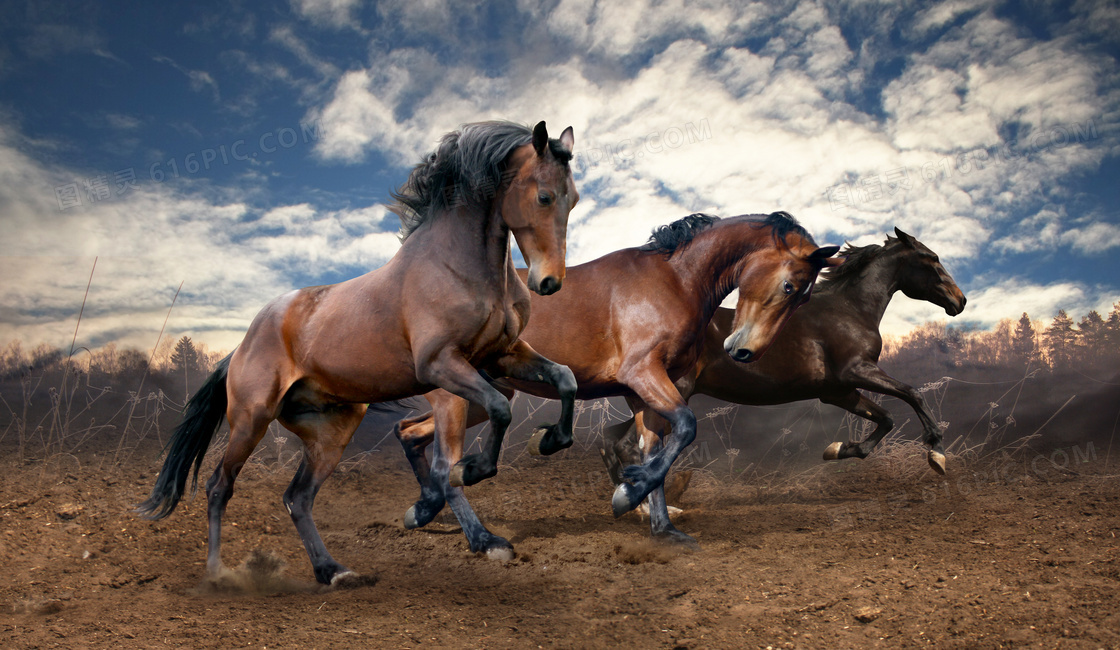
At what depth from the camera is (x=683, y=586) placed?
380 cm

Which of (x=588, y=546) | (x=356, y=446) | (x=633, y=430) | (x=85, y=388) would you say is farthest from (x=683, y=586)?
(x=85, y=388)

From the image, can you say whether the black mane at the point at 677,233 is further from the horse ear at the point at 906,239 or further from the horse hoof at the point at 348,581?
the horse hoof at the point at 348,581

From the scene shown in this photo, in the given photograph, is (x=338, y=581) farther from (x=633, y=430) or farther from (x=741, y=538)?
(x=633, y=430)

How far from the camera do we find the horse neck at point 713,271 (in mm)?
5363

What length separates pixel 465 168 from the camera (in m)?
3.80

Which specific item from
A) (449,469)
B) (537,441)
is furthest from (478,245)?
(449,469)

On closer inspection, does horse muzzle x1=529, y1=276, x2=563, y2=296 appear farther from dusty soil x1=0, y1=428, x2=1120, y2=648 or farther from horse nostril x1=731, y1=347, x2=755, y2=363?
horse nostril x1=731, y1=347, x2=755, y2=363

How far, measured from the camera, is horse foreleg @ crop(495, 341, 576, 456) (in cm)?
353

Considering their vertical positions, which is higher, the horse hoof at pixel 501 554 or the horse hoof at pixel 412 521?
the horse hoof at pixel 412 521

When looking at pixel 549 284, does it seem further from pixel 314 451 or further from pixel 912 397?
pixel 912 397

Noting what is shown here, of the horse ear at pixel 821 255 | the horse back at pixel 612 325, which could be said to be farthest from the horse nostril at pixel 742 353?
the horse ear at pixel 821 255

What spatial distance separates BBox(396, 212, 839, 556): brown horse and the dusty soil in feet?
2.40

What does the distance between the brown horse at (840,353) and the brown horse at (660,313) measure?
1294mm

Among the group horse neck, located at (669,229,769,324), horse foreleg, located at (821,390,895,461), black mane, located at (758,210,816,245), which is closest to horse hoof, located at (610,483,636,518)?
horse neck, located at (669,229,769,324)
